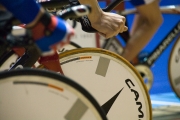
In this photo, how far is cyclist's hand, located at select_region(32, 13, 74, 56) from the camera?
92cm

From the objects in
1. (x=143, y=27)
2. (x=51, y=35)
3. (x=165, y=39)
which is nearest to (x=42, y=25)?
(x=51, y=35)

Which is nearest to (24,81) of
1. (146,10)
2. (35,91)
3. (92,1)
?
(35,91)

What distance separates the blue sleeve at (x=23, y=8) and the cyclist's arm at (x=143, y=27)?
1.50 metres

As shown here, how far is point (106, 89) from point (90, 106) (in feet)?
1.47

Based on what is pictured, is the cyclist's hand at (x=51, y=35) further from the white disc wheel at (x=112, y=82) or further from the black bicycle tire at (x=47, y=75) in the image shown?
the white disc wheel at (x=112, y=82)

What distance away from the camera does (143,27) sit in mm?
2566

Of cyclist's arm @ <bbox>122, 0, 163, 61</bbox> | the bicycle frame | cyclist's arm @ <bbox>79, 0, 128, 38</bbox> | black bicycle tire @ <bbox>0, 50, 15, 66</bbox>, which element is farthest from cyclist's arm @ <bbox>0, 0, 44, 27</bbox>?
the bicycle frame

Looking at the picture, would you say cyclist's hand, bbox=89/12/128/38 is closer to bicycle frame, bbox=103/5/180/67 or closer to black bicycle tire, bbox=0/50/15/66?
black bicycle tire, bbox=0/50/15/66

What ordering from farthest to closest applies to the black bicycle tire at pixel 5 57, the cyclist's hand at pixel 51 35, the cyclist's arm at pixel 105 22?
the black bicycle tire at pixel 5 57
the cyclist's arm at pixel 105 22
the cyclist's hand at pixel 51 35

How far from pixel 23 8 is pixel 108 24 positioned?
376 mm

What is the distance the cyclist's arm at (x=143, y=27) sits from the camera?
96.4 inches

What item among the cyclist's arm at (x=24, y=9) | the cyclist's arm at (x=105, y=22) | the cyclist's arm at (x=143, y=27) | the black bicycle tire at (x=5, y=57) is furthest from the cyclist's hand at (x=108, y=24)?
the cyclist's arm at (x=143, y=27)

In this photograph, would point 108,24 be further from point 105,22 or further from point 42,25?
point 42,25

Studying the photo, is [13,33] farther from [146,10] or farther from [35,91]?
[146,10]
